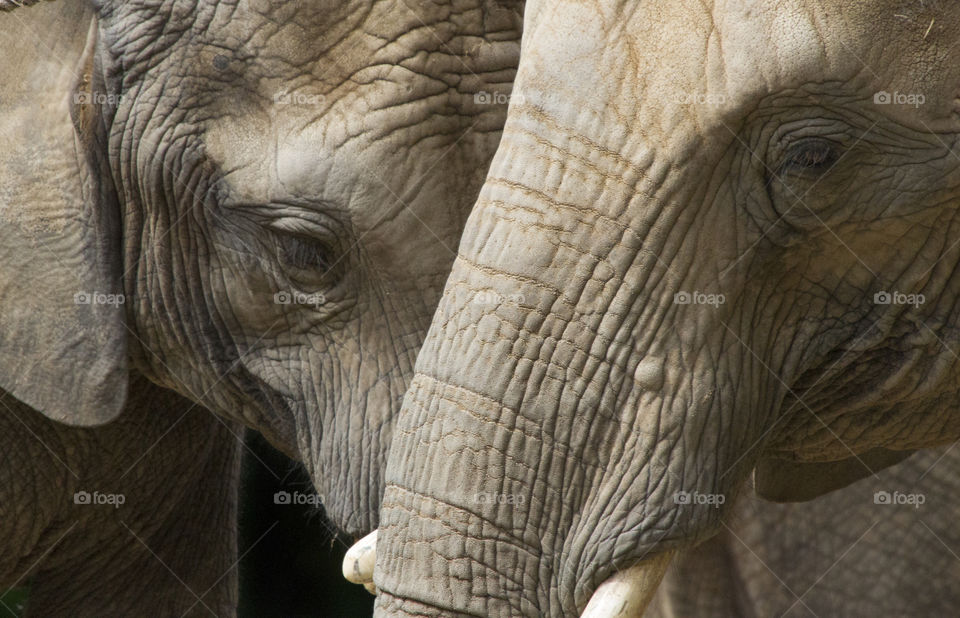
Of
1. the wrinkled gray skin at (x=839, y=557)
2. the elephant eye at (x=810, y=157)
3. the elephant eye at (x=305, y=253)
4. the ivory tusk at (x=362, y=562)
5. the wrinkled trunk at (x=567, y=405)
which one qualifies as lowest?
the wrinkled gray skin at (x=839, y=557)

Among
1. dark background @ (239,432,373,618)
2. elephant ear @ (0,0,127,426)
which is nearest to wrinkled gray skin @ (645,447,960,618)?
elephant ear @ (0,0,127,426)

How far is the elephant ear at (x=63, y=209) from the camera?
3258 millimetres

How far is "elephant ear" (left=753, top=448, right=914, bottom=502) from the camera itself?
2902mm

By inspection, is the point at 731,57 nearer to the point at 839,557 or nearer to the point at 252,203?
the point at 252,203

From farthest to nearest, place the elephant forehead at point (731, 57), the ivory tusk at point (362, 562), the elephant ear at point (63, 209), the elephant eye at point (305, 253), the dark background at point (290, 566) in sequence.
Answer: the dark background at point (290, 566) < the elephant ear at point (63, 209) < the elephant eye at point (305, 253) < the ivory tusk at point (362, 562) < the elephant forehead at point (731, 57)

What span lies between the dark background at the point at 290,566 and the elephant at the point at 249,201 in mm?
2589

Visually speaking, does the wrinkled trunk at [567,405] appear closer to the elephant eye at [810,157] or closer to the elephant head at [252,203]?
the elephant eye at [810,157]

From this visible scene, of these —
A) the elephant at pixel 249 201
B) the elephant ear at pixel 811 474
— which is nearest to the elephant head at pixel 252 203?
the elephant at pixel 249 201

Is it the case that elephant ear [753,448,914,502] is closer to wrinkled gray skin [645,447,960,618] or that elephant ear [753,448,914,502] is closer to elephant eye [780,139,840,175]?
wrinkled gray skin [645,447,960,618]

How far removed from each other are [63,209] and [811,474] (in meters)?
1.56

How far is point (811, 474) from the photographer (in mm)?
2930

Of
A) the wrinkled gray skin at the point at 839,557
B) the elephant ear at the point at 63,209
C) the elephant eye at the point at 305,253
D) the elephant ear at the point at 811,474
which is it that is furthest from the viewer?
the elephant ear at the point at 63,209

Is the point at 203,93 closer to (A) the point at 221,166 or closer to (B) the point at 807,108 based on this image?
(A) the point at 221,166

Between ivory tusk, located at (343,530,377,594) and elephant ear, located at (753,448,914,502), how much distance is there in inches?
31.3
